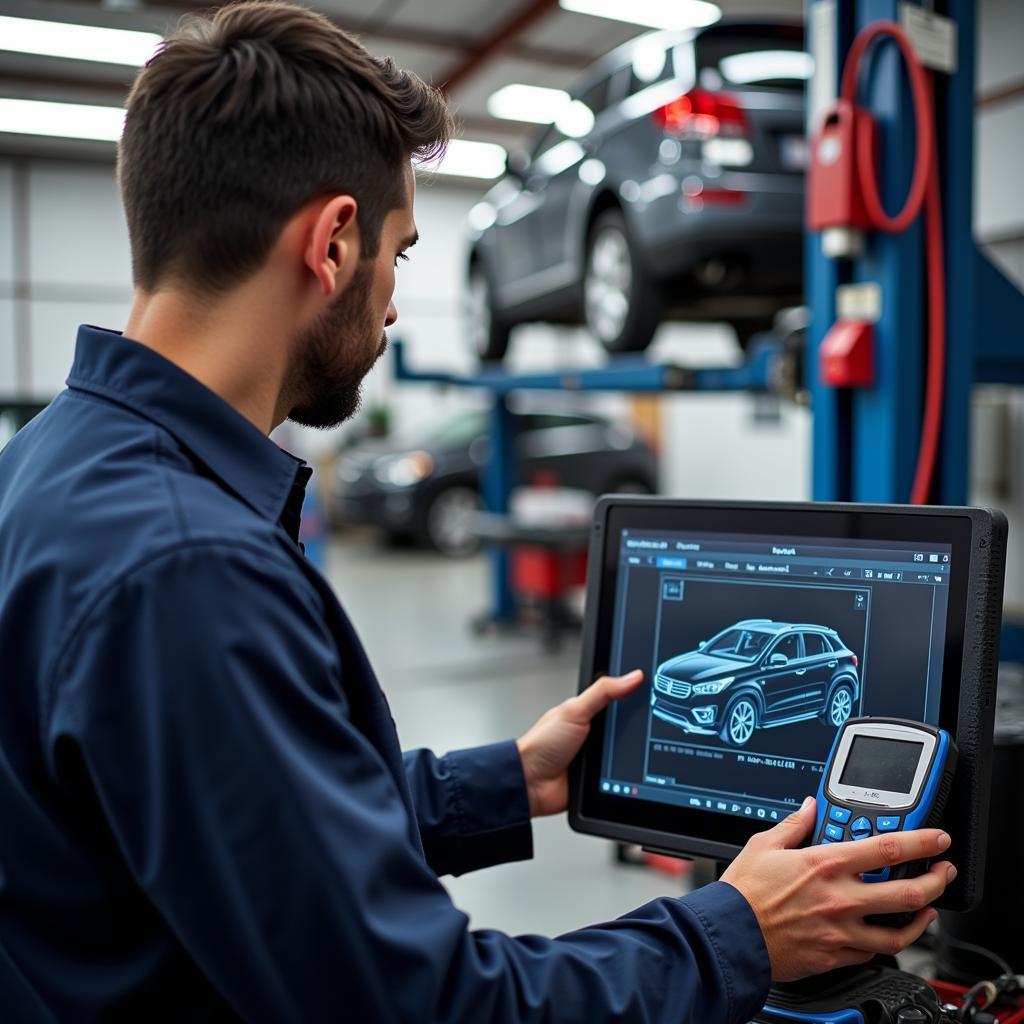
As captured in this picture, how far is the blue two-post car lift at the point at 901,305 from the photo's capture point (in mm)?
2244

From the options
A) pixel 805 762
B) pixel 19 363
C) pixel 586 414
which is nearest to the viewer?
pixel 805 762

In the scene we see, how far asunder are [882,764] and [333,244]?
0.67 m

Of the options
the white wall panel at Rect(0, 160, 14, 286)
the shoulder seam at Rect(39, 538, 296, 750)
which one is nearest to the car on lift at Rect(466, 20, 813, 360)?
the shoulder seam at Rect(39, 538, 296, 750)

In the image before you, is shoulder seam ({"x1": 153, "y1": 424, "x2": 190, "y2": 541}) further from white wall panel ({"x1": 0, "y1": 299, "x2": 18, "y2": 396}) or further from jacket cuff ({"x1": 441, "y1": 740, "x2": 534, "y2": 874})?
white wall panel ({"x1": 0, "y1": 299, "x2": 18, "y2": 396})

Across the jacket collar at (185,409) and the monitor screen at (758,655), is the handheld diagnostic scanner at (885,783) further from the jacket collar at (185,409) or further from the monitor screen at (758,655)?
the jacket collar at (185,409)

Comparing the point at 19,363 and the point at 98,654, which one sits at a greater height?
the point at 19,363

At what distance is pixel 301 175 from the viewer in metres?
0.92

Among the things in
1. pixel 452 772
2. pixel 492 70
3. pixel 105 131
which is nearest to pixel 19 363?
pixel 105 131

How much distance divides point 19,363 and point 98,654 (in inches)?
492

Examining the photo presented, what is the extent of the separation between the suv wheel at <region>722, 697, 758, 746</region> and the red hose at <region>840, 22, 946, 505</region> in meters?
1.18

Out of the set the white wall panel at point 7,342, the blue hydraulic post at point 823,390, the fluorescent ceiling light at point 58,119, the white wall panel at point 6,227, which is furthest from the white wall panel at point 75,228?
the blue hydraulic post at point 823,390

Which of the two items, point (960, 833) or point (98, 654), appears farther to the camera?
point (960, 833)

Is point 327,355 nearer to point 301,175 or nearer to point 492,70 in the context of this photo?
point 301,175

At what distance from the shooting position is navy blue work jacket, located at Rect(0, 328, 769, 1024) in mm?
752
